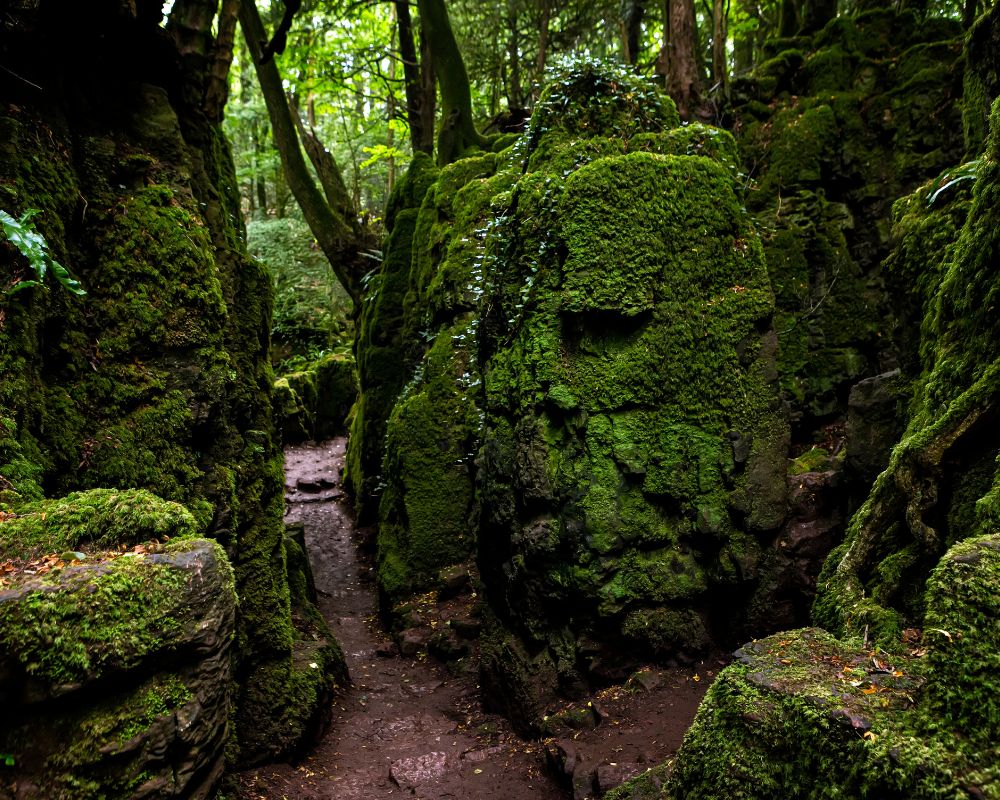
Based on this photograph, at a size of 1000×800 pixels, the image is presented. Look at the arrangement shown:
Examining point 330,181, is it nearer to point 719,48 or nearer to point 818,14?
point 719,48

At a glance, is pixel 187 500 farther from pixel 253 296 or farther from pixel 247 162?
pixel 247 162

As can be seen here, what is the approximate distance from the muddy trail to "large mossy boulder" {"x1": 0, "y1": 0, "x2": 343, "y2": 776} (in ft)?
1.70

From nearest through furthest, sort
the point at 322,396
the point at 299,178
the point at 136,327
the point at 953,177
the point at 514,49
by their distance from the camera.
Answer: the point at 953,177
the point at 136,327
the point at 299,178
the point at 514,49
the point at 322,396

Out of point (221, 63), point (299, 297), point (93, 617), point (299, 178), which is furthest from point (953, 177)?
point (299, 297)

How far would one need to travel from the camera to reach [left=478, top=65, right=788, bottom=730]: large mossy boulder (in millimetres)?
5453

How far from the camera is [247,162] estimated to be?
23.6 meters

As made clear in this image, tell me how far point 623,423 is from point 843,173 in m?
6.76

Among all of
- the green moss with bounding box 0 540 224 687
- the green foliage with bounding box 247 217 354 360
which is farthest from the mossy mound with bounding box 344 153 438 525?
the green moss with bounding box 0 540 224 687

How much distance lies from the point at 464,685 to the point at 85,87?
6.92 m

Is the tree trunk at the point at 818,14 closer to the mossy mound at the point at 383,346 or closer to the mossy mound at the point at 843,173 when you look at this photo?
the mossy mound at the point at 843,173

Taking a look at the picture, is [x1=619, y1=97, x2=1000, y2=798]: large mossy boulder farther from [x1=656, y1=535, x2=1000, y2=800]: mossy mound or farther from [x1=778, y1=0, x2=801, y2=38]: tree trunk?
[x1=778, y1=0, x2=801, y2=38]: tree trunk

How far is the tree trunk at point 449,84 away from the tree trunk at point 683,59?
4211mm

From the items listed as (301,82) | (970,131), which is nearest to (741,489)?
(970,131)

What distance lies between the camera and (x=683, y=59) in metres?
9.66
